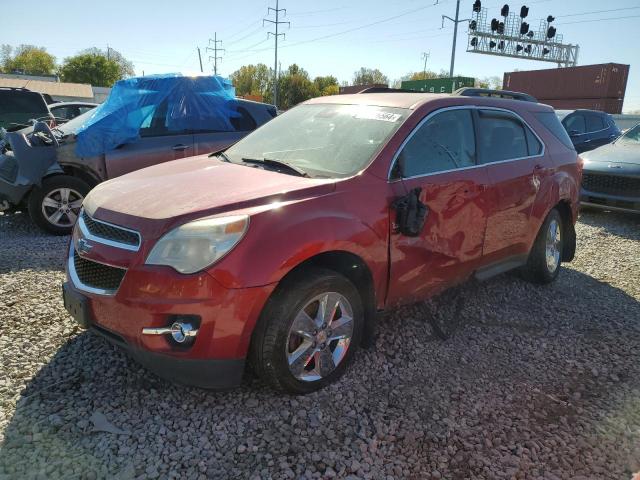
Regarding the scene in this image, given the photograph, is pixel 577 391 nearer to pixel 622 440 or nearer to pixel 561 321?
pixel 622 440

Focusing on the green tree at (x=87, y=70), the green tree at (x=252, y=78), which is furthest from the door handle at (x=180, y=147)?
the green tree at (x=252, y=78)

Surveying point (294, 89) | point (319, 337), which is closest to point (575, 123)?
point (319, 337)

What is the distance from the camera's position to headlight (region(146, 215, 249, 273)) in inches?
93.7

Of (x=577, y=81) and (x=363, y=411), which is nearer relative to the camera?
(x=363, y=411)

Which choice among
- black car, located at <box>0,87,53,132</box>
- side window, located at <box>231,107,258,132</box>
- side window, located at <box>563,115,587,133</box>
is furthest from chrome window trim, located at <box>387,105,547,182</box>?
black car, located at <box>0,87,53,132</box>

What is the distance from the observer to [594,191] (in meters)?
7.89

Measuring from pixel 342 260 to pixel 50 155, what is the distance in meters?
4.80

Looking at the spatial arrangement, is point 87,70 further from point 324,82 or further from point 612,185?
point 612,185

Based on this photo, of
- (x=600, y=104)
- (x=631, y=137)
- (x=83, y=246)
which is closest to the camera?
(x=83, y=246)

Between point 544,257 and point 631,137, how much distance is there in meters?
5.90

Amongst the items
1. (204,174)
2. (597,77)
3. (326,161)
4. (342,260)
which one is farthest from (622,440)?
(597,77)

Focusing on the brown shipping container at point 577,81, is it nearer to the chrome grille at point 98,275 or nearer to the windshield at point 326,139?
the windshield at point 326,139

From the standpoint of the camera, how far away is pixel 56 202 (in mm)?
6016

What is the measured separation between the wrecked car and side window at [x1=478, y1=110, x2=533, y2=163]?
3.96 m
